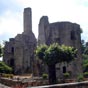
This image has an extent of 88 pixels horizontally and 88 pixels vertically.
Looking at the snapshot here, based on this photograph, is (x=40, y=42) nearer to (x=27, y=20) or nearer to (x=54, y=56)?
(x=27, y=20)

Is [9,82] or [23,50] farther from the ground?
[23,50]

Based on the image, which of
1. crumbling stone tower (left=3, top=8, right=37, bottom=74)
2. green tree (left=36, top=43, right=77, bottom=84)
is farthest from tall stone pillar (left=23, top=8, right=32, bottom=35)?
green tree (left=36, top=43, right=77, bottom=84)

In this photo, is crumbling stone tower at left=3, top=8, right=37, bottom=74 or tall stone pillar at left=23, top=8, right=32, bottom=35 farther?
tall stone pillar at left=23, top=8, right=32, bottom=35

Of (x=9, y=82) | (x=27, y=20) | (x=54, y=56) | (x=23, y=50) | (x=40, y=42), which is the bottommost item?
(x=9, y=82)

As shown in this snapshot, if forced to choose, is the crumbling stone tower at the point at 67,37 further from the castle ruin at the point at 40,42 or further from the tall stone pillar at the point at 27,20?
the tall stone pillar at the point at 27,20

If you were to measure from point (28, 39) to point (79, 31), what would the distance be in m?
11.3

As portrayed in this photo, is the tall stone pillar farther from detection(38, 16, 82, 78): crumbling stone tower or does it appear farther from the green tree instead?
the green tree

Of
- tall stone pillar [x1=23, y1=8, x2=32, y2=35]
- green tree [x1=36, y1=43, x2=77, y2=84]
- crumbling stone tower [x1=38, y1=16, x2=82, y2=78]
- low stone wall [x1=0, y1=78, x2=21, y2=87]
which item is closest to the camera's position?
low stone wall [x1=0, y1=78, x2=21, y2=87]

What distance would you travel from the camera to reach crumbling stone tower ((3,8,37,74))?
45.2 metres

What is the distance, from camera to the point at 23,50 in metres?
46.0

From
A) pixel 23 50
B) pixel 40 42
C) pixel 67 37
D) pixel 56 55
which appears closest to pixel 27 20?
pixel 23 50

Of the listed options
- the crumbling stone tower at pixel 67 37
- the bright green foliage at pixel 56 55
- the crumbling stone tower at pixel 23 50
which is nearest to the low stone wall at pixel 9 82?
the bright green foliage at pixel 56 55

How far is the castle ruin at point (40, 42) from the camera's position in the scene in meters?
37.8

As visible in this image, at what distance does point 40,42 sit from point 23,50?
472cm
